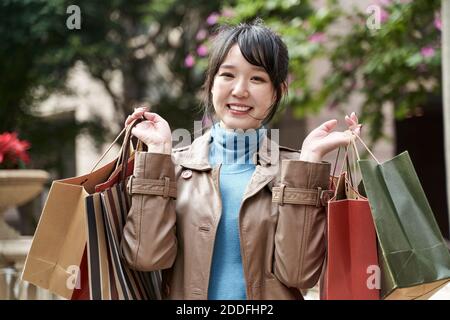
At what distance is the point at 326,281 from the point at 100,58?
8910 millimetres

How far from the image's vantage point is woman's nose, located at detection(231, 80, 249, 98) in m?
2.56

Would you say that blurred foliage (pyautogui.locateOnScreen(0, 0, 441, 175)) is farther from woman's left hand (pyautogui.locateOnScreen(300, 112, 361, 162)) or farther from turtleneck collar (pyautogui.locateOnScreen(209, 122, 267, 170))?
woman's left hand (pyautogui.locateOnScreen(300, 112, 361, 162))

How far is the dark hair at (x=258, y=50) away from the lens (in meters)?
2.58

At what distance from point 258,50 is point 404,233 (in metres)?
0.73

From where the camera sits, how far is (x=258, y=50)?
258 centimetres

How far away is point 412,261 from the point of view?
93.1 inches

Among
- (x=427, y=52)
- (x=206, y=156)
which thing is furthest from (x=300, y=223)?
(x=427, y=52)

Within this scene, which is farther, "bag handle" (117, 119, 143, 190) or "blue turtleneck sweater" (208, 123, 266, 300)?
"bag handle" (117, 119, 143, 190)

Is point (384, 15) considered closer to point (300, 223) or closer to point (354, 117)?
point (354, 117)

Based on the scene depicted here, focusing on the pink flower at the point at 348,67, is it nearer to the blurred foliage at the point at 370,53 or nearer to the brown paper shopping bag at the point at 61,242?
the blurred foliage at the point at 370,53

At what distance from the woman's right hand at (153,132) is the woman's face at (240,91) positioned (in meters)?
0.20

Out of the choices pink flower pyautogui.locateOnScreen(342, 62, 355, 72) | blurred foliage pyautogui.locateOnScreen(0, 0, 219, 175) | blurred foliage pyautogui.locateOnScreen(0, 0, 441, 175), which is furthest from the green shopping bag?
blurred foliage pyautogui.locateOnScreen(0, 0, 219, 175)

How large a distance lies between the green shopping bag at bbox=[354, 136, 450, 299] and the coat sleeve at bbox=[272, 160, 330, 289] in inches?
6.1
